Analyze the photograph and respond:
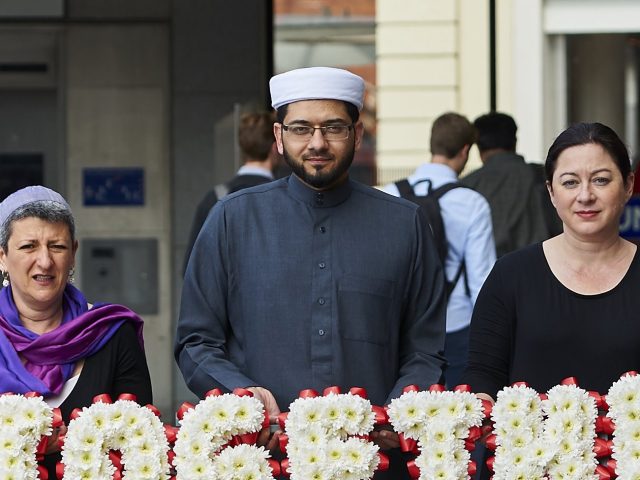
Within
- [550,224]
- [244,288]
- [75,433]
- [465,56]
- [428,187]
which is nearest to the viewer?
[75,433]

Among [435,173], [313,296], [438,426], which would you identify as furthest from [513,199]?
A: [438,426]

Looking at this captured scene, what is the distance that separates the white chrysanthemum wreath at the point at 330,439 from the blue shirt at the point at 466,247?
3.35 metres

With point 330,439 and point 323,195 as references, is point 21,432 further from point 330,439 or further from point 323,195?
point 323,195

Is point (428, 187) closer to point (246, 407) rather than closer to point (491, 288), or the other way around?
point (491, 288)

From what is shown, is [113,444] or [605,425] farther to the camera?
[605,425]

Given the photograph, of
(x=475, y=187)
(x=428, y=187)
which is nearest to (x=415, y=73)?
(x=475, y=187)

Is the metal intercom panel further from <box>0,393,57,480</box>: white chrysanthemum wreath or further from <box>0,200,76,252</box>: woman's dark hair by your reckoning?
<box>0,393,57,480</box>: white chrysanthemum wreath

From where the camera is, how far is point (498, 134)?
26.6 ft

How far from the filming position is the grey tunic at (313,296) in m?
4.14

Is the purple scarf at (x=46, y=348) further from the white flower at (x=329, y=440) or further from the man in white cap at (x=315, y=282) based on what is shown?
the white flower at (x=329, y=440)

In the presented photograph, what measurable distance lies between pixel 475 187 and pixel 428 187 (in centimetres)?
75

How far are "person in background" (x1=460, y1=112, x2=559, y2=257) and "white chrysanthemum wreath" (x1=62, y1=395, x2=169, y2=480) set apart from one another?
4339mm

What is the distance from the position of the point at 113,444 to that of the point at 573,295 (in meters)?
1.26

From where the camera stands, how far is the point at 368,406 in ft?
12.3
